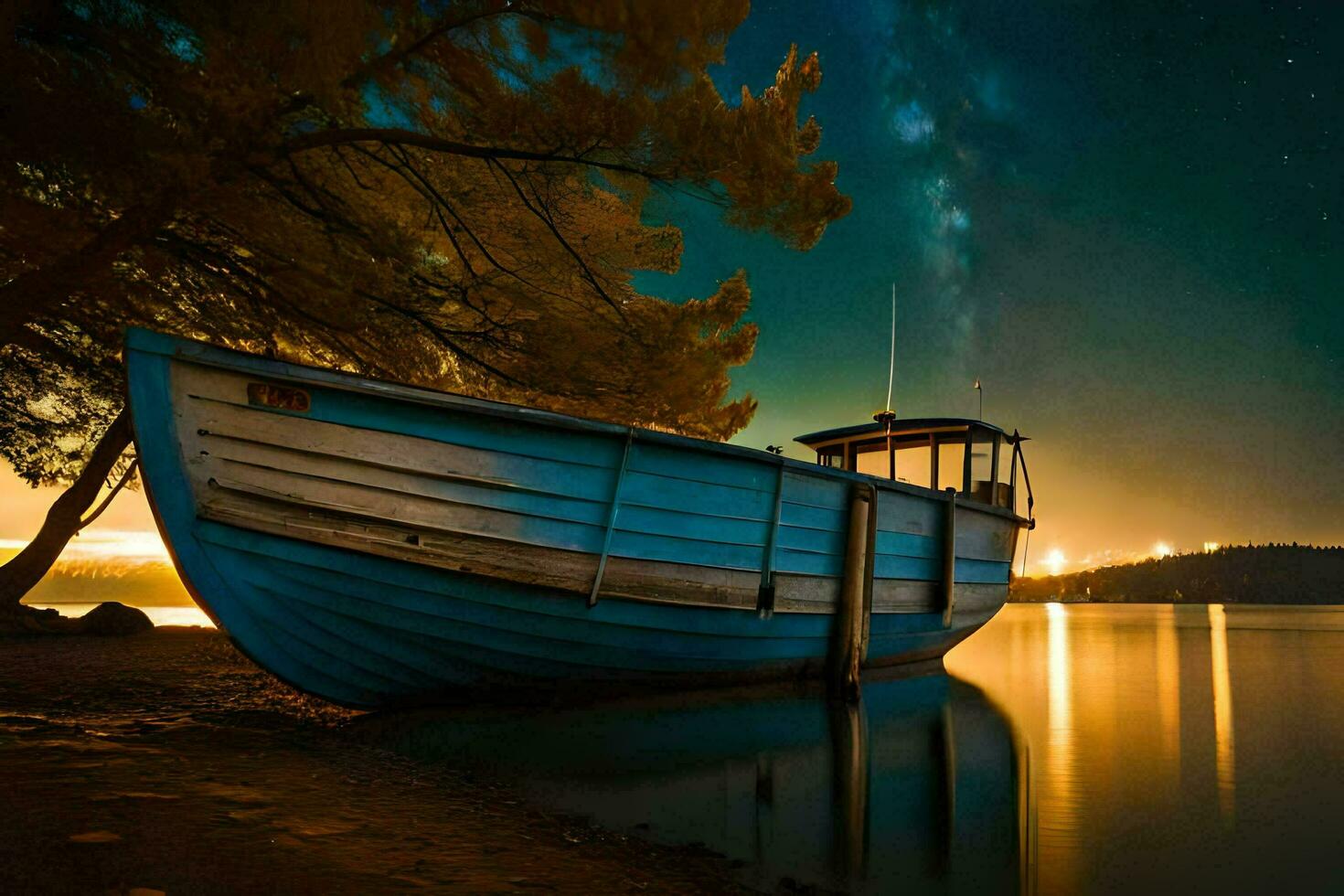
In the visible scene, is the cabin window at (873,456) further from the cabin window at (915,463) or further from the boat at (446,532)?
the boat at (446,532)

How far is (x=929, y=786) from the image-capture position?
18.7 ft

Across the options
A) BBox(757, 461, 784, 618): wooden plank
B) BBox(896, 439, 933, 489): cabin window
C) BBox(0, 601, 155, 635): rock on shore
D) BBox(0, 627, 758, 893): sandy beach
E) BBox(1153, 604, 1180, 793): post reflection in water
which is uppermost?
BBox(896, 439, 933, 489): cabin window

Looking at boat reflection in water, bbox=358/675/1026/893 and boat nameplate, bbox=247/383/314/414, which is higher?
boat nameplate, bbox=247/383/314/414

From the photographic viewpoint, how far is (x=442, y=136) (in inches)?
303

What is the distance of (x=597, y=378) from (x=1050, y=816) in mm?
5941

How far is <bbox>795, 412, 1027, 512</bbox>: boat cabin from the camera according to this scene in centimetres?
1085

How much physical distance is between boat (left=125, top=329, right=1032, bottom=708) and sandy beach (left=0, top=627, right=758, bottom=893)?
80 centimetres

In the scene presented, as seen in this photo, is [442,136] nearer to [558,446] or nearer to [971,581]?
[558,446]

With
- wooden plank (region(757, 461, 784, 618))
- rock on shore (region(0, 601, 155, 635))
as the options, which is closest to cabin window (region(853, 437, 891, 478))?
wooden plank (region(757, 461, 784, 618))

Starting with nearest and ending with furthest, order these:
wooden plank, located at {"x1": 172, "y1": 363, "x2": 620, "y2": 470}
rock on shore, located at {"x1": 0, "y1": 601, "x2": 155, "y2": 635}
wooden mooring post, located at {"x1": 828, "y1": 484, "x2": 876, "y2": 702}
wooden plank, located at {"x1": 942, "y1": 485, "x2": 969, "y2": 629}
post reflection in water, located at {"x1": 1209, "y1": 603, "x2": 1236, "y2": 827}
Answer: wooden plank, located at {"x1": 172, "y1": 363, "x2": 620, "y2": 470} < post reflection in water, located at {"x1": 1209, "y1": 603, "x2": 1236, "y2": 827} < wooden mooring post, located at {"x1": 828, "y1": 484, "x2": 876, "y2": 702} < wooden plank, located at {"x1": 942, "y1": 485, "x2": 969, "y2": 629} < rock on shore, located at {"x1": 0, "y1": 601, "x2": 155, "y2": 635}

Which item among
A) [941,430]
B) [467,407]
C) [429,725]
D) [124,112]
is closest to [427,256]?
[124,112]

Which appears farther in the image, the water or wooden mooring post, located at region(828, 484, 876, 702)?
wooden mooring post, located at region(828, 484, 876, 702)

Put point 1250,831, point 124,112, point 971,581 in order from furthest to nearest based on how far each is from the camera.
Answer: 1. point 971,581
2. point 124,112
3. point 1250,831

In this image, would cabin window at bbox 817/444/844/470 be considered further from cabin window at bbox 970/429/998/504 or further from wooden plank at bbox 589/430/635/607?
wooden plank at bbox 589/430/635/607
